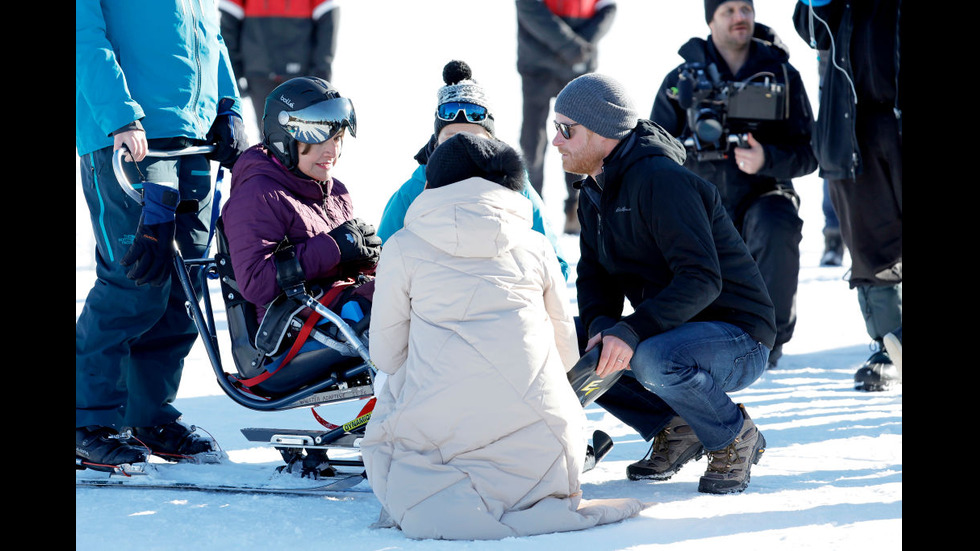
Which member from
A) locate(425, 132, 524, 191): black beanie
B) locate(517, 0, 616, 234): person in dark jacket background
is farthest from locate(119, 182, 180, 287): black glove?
locate(517, 0, 616, 234): person in dark jacket background

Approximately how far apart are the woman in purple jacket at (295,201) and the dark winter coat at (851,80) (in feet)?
8.21

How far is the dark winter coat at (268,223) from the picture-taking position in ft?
12.2

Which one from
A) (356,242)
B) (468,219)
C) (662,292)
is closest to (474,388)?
(468,219)

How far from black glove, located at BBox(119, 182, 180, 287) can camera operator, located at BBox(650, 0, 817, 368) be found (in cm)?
278

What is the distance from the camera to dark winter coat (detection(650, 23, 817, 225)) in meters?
5.74

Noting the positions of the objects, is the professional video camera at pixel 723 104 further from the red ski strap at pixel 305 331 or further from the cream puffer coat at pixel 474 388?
the cream puffer coat at pixel 474 388

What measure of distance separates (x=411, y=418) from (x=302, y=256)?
820 mm

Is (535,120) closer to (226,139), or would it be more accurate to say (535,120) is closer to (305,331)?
(226,139)

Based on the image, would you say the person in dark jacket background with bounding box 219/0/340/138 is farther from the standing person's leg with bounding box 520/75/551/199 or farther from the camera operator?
the camera operator

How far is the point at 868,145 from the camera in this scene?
5383mm

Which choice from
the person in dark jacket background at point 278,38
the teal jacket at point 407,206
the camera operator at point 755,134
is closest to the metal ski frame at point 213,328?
the teal jacket at point 407,206
